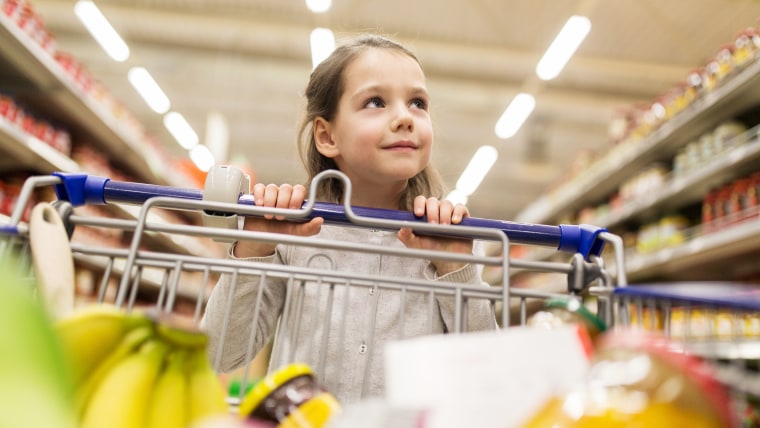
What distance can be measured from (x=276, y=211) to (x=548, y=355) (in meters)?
0.46

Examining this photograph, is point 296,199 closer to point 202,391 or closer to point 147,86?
point 202,391

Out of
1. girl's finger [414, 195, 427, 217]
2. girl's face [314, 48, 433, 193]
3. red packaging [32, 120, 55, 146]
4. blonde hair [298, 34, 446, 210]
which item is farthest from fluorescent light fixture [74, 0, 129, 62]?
girl's finger [414, 195, 427, 217]

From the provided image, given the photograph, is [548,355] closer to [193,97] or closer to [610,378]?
[610,378]

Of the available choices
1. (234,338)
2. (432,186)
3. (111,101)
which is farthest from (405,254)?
(111,101)

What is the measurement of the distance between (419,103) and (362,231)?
0.33m

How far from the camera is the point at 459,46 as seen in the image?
6.19m

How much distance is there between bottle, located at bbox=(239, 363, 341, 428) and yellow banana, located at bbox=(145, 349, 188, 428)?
6cm

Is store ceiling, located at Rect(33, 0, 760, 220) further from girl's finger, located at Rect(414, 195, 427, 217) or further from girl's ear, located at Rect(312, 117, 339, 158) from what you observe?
girl's finger, located at Rect(414, 195, 427, 217)

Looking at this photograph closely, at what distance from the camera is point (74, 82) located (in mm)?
3188

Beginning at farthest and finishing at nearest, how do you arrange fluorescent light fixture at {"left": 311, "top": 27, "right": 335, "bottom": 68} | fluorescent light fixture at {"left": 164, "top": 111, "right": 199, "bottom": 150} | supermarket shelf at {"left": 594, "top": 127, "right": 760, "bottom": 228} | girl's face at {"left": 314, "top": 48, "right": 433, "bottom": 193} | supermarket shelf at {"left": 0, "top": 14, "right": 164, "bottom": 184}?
fluorescent light fixture at {"left": 164, "top": 111, "right": 199, "bottom": 150}
fluorescent light fixture at {"left": 311, "top": 27, "right": 335, "bottom": 68}
supermarket shelf at {"left": 0, "top": 14, "right": 164, "bottom": 184}
supermarket shelf at {"left": 594, "top": 127, "right": 760, "bottom": 228}
girl's face at {"left": 314, "top": 48, "right": 433, "bottom": 193}

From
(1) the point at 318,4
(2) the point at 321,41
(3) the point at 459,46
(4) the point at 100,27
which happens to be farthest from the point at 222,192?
(3) the point at 459,46

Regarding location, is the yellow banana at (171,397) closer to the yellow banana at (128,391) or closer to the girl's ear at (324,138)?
the yellow banana at (128,391)

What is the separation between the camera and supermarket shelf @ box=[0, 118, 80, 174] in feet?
8.51

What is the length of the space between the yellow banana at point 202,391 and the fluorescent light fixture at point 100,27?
542 centimetres
